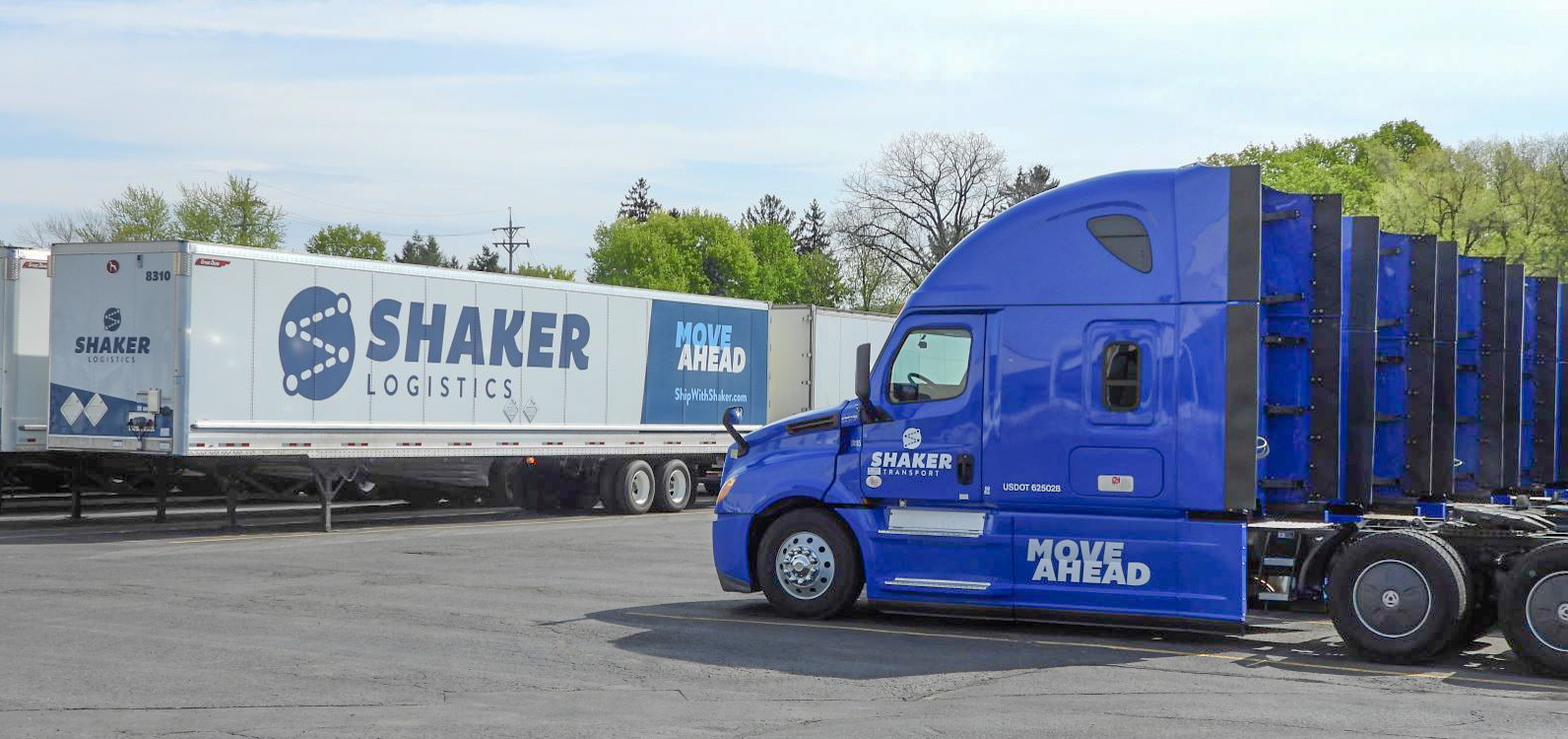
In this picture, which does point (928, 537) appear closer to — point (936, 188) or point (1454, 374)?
point (1454, 374)

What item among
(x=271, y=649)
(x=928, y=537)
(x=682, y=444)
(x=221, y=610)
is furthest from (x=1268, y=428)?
(x=682, y=444)

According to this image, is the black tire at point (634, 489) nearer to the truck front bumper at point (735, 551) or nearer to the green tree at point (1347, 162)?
the truck front bumper at point (735, 551)

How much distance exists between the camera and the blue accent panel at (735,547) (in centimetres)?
1254

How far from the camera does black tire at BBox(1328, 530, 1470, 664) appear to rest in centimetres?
1014

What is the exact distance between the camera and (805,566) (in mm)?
12234

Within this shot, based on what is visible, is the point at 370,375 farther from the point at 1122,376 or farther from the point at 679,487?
the point at 1122,376

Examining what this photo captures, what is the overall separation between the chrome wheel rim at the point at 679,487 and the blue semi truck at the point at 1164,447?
14.0 m

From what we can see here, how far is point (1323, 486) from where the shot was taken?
439 inches

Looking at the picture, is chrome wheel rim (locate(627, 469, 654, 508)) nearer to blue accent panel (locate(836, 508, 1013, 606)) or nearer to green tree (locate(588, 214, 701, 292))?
blue accent panel (locate(836, 508, 1013, 606))

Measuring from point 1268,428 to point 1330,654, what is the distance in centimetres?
159

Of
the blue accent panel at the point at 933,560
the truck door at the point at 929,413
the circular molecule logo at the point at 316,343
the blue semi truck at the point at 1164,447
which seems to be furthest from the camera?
the circular molecule logo at the point at 316,343

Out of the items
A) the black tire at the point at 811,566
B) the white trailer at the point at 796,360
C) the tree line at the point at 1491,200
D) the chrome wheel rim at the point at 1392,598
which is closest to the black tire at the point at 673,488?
the white trailer at the point at 796,360

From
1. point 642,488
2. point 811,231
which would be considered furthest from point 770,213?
point 642,488

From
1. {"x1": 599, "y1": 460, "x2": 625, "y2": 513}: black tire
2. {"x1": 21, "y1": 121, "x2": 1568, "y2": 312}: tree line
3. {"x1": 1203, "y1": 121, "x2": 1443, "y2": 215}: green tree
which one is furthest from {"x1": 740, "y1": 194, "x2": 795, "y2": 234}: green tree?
{"x1": 599, "y1": 460, "x2": 625, "y2": 513}: black tire
